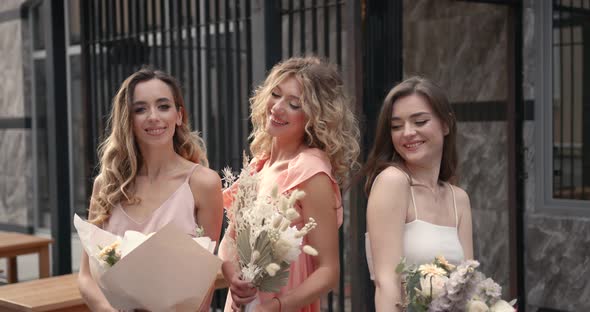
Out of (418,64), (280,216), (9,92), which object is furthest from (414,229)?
(9,92)

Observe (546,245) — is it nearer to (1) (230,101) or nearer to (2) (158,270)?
(1) (230,101)

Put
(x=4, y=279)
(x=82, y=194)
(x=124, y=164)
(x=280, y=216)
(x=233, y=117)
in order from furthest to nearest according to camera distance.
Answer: (x=82, y=194) < (x=4, y=279) < (x=233, y=117) < (x=124, y=164) < (x=280, y=216)

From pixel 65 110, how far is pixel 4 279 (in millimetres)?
2687

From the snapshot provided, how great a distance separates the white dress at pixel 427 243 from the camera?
7.70ft

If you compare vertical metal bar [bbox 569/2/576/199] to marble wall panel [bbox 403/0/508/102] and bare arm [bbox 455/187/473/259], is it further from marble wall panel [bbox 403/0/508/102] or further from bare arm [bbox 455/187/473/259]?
bare arm [bbox 455/187/473/259]

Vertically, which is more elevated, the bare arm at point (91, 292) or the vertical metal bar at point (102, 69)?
the vertical metal bar at point (102, 69)

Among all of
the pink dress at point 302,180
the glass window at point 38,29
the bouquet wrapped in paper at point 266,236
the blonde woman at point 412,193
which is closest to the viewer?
the bouquet wrapped in paper at point 266,236

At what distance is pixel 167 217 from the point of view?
9.11 feet

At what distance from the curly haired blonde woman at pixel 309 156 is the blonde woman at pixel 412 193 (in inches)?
5.6

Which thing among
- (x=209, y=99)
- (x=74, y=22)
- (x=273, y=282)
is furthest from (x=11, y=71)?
(x=273, y=282)

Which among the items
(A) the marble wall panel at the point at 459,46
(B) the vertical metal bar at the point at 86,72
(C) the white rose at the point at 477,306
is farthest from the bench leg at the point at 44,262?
(C) the white rose at the point at 477,306

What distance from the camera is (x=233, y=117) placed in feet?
19.0

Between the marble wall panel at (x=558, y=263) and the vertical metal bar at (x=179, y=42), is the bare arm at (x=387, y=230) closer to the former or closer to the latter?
the marble wall panel at (x=558, y=263)

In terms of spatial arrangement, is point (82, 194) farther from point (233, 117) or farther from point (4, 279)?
point (233, 117)
